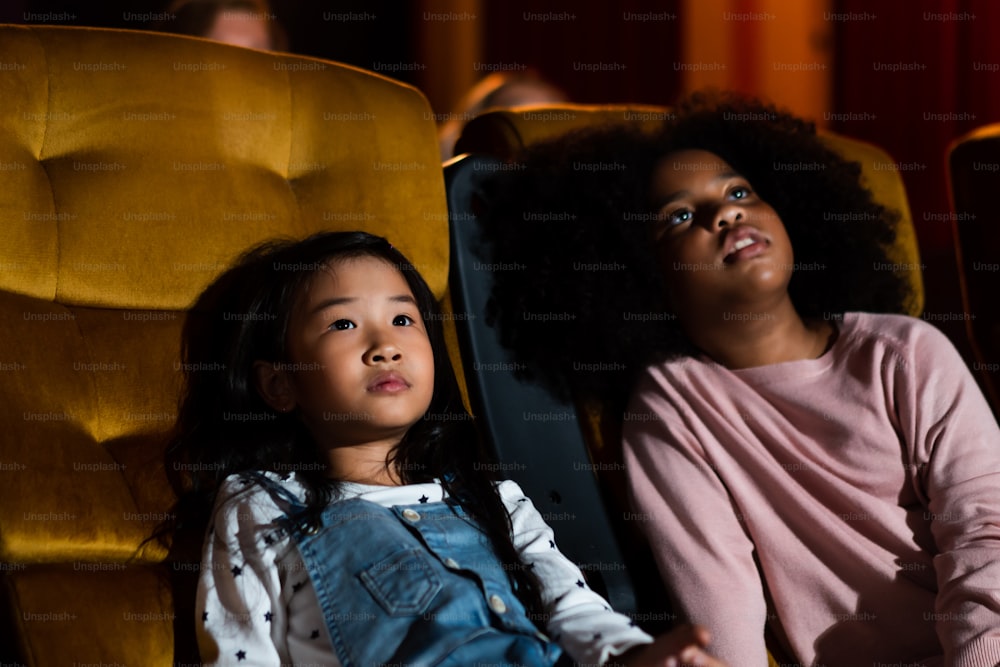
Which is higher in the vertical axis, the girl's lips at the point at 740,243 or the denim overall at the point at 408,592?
the girl's lips at the point at 740,243

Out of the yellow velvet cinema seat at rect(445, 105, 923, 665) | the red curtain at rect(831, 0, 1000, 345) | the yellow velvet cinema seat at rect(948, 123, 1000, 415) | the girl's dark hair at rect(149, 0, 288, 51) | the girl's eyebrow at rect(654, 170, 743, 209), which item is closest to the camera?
the yellow velvet cinema seat at rect(445, 105, 923, 665)

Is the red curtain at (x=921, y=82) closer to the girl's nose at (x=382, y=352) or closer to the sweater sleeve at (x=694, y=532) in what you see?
the sweater sleeve at (x=694, y=532)

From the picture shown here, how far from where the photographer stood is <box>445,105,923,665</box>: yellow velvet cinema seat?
1.46 metres

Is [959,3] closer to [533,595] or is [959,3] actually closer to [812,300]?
[812,300]

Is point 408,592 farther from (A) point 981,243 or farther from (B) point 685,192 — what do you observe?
(A) point 981,243

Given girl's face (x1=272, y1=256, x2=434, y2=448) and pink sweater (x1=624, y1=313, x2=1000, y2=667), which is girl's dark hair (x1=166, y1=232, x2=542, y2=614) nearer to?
girl's face (x1=272, y1=256, x2=434, y2=448)

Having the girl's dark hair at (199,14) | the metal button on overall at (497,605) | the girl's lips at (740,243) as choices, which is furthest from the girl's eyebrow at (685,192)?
the girl's dark hair at (199,14)

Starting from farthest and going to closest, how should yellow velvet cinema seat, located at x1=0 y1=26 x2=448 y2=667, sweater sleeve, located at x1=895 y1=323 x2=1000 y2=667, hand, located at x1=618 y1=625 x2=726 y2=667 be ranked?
sweater sleeve, located at x1=895 y1=323 x2=1000 y2=667 → yellow velvet cinema seat, located at x1=0 y1=26 x2=448 y2=667 → hand, located at x1=618 y1=625 x2=726 y2=667

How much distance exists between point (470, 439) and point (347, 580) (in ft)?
1.08

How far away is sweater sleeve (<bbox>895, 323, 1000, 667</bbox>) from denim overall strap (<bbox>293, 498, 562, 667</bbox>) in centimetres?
48

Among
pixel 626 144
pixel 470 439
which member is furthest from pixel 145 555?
pixel 626 144

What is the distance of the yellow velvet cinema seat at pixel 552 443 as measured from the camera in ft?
4.79

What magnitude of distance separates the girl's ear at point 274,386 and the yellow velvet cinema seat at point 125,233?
0.10 meters

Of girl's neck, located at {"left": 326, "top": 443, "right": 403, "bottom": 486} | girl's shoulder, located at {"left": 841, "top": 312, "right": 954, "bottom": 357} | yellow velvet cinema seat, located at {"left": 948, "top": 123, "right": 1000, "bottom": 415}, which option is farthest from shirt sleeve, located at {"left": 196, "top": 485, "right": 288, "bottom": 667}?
yellow velvet cinema seat, located at {"left": 948, "top": 123, "right": 1000, "bottom": 415}
